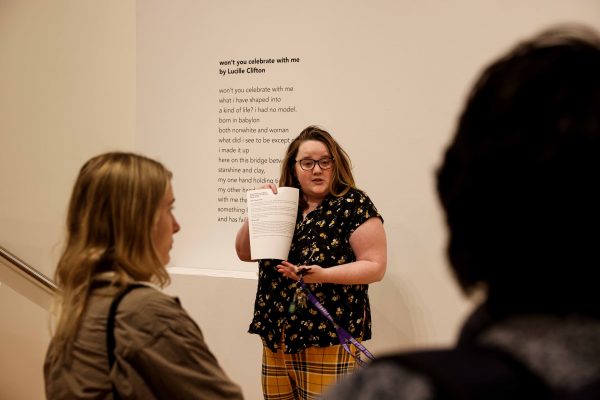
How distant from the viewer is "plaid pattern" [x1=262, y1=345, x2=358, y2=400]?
102 inches

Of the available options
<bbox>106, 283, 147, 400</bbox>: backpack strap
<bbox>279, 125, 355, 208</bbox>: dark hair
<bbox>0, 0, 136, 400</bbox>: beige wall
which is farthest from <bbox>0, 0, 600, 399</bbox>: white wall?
<bbox>106, 283, 147, 400</bbox>: backpack strap

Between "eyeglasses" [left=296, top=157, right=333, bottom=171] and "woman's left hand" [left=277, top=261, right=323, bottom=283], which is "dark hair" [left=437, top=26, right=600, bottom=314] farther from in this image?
"eyeglasses" [left=296, top=157, right=333, bottom=171]

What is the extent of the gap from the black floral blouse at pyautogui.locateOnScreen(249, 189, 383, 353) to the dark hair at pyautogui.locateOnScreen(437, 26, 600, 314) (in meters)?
1.91

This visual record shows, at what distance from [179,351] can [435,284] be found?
2141mm

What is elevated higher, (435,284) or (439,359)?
(439,359)

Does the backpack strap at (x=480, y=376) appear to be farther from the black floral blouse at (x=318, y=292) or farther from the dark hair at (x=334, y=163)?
the dark hair at (x=334, y=163)

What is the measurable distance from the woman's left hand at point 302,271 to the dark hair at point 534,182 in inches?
71.0

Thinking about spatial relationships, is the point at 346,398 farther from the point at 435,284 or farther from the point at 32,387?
the point at 32,387

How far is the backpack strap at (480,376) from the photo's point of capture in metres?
0.56

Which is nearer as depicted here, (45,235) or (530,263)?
(530,263)

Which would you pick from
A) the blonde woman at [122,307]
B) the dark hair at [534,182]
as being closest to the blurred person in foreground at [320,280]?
the blonde woman at [122,307]

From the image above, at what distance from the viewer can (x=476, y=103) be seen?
689 millimetres

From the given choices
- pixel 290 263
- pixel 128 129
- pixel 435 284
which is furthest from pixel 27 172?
pixel 435 284

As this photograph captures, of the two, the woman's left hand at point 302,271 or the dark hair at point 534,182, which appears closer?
the dark hair at point 534,182
